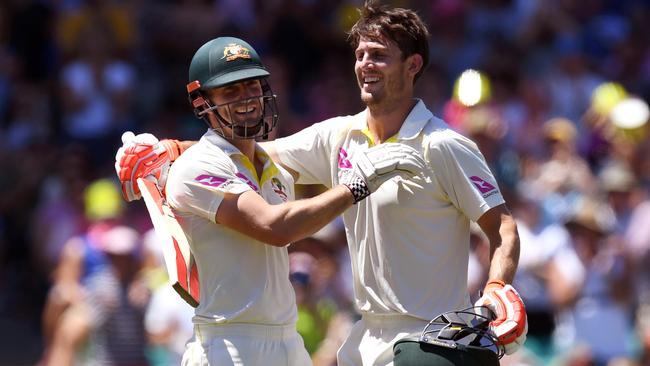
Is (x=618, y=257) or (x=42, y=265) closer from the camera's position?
(x=618, y=257)

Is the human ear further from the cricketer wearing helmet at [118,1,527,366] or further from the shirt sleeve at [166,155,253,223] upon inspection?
the shirt sleeve at [166,155,253,223]

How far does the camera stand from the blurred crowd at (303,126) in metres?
10.2

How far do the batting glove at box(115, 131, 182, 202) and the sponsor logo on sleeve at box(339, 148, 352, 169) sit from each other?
805 millimetres

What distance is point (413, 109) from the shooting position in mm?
6277

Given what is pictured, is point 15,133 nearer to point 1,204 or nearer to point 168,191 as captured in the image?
point 1,204

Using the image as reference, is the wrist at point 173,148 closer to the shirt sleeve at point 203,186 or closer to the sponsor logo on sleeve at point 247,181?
the shirt sleeve at point 203,186

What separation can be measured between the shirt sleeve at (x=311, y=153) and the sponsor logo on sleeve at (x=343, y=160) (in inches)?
4.3

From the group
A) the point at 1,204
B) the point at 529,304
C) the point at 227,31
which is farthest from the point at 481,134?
the point at 1,204

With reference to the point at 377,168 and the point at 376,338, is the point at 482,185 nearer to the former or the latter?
the point at 377,168

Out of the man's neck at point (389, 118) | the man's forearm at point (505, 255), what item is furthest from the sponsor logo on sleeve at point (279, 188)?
the man's forearm at point (505, 255)

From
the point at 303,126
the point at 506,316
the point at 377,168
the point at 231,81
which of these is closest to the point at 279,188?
the point at 231,81

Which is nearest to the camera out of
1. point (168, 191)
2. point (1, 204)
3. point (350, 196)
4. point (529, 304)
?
point (350, 196)

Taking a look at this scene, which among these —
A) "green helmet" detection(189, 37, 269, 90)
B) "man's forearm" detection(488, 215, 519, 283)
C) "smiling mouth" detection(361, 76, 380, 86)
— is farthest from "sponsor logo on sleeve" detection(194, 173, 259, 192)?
"man's forearm" detection(488, 215, 519, 283)

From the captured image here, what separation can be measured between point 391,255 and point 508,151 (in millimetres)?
5504
